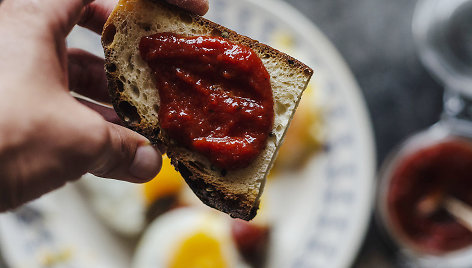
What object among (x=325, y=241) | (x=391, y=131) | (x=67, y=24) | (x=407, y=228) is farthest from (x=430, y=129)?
(x=67, y=24)

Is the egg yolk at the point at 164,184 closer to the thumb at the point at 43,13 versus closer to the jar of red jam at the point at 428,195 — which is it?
the jar of red jam at the point at 428,195

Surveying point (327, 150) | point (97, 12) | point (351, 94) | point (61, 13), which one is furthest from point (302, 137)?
point (61, 13)

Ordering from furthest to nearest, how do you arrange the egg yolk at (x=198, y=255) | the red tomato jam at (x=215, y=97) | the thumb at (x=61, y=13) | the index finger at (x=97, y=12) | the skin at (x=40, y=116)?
1. the egg yolk at (x=198, y=255)
2. the index finger at (x=97, y=12)
3. the red tomato jam at (x=215, y=97)
4. the thumb at (x=61, y=13)
5. the skin at (x=40, y=116)

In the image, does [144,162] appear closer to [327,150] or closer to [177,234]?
[177,234]

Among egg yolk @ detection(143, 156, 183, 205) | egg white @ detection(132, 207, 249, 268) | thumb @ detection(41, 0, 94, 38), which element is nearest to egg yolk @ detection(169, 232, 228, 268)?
egg white @ detection(132, 207, 249, 268)

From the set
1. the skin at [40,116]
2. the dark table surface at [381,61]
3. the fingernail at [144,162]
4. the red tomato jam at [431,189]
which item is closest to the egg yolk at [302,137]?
the dark table surface at [381,61]

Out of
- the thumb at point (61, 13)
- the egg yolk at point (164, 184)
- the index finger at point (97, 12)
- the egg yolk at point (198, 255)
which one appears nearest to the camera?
Answer: the thumb at point (61, 13)

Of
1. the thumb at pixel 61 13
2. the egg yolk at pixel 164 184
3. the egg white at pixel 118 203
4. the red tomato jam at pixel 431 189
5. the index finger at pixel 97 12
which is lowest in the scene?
the egg white at pixel 118 203

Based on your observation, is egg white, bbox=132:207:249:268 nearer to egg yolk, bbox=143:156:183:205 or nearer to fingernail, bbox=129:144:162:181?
egg yolk, bbox=143:156:183:205
